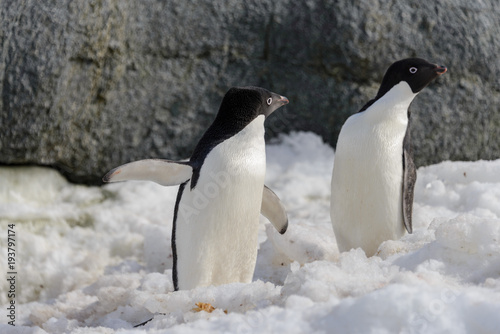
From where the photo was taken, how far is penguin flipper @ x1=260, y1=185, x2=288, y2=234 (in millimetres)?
2746

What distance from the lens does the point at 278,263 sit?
319 cm

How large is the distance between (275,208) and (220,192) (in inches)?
15.6

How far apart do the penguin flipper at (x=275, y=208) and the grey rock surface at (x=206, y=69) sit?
5.53ft

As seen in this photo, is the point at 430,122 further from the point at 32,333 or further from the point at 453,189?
the point at 32,333

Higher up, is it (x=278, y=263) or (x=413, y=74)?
(x=413, y=74)

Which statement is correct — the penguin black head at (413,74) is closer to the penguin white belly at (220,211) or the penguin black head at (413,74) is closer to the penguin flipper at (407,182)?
the penguin flipper at (407,182)

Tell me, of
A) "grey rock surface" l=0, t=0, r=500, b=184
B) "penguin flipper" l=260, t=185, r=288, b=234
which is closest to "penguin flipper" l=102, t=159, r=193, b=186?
"penguin flipper" l=260, t=185, r=288, b=234

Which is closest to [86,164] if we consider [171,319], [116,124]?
[116,124]

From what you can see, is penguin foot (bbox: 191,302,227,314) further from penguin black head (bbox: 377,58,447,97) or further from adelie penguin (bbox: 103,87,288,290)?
penguin black head (bbox: 377,58,447,97)

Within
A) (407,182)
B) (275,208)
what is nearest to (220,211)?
(275,208)

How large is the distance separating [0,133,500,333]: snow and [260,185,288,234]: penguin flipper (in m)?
0.22

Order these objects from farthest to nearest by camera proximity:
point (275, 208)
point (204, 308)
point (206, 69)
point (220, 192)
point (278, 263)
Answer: point (206, 69)
point (278, 263)
point (275, 208)
point (220, 192)
point (204, 308)

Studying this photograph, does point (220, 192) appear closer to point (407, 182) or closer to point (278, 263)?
point (278, 263)

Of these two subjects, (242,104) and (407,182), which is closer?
(242,104)
